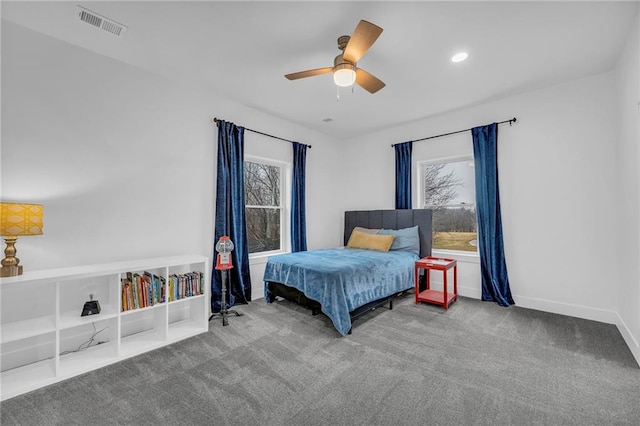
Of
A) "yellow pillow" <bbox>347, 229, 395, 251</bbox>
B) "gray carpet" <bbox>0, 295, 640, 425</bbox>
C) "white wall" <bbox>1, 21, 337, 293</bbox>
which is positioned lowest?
"gray carpet" <bbox>0, 295, 640, 425</bbox>

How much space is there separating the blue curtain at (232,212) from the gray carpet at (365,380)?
2.14 feet

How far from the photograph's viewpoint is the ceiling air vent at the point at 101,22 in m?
2.10

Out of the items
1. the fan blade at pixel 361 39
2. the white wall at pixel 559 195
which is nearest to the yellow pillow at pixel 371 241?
the white wall at pixel 559 195

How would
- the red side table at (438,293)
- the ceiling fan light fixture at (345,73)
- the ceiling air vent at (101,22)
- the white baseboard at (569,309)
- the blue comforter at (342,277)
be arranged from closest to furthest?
the ceiling air vent at (101,22)
the ceiling fan light fixture at (345,73)
the blue comforter at (342,277)
the white baseboard at (569,309)
the red side table at (438,293)

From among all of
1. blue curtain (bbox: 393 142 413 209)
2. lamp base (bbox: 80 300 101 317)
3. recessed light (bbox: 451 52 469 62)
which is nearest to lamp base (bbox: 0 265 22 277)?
lamp base (bbox: 80 300 101 317)

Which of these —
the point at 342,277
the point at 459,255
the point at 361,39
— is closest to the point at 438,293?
the point at 459,255

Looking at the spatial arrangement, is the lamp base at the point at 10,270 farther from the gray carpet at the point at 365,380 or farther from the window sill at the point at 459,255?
the window sill at the point at 459,255

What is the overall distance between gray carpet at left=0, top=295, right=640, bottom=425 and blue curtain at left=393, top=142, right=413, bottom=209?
211cm

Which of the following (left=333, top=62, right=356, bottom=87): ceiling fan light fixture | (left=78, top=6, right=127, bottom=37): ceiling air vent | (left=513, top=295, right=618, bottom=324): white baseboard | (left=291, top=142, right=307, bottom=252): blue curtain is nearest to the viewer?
(left=78, top=6, right=127, bottom=37): ceiling air vent

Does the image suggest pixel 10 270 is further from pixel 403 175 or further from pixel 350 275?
pixel 403 175

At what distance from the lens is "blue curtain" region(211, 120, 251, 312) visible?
3439 millimetres

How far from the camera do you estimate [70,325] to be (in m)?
2.10

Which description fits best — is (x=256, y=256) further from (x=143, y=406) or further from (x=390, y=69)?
(x=390, y=69)

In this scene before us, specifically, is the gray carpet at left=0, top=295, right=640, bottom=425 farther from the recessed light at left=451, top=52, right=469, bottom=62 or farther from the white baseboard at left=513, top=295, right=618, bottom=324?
the recessed light at left=451, top=52, right=469, bottom=62
